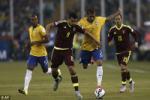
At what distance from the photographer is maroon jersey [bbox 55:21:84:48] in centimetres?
2022

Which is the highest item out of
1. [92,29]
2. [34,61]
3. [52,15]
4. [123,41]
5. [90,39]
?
[92,29]

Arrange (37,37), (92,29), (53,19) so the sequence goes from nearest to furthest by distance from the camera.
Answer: (92,29) → (37,37) → (53,19)

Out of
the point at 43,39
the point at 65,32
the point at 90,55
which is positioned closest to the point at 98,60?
the point at 90,55

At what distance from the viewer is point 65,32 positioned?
20.3 m

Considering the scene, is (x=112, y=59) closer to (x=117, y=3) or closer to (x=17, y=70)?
(x=117, y=3)

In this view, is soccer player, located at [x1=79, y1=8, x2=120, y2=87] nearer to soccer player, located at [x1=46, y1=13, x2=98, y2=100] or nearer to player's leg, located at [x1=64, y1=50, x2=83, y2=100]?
soccer player, located at [x1=46, y1=13, x2=98, y2=100]

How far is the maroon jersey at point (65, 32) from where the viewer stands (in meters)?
20.2

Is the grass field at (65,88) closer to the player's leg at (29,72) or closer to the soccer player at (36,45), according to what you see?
the player's leg at (29,72)

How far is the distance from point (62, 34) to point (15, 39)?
95.7ft

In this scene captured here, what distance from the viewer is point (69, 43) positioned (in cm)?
2039

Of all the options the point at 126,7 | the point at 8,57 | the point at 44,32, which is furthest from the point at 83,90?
the point at 126,7

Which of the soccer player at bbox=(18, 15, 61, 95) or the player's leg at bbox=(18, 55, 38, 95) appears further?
the soccer player at bbox=(18, 15, 61, 95)

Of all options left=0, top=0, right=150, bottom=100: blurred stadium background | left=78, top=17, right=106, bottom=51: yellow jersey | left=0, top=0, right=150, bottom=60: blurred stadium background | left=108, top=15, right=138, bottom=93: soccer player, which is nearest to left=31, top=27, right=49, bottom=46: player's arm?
left=78, top=17, right=106, bottom=51: yellow jersey

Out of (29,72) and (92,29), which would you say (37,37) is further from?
(92,29)
